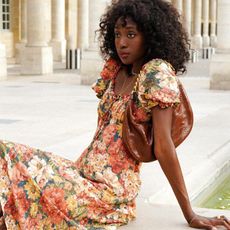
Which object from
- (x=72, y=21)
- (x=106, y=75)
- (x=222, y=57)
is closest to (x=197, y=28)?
(x=72, y=21)

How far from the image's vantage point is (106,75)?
4559mm

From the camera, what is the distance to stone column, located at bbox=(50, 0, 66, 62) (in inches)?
1198

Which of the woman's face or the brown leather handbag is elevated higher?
the woman's face

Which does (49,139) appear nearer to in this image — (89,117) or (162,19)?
(89,117)

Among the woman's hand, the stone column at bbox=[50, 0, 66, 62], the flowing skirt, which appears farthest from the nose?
the stone column at bbox=[50, 0, 66, 62]

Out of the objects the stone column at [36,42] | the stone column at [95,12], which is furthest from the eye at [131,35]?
the stone column at [36,42]

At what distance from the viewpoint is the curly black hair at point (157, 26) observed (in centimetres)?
415

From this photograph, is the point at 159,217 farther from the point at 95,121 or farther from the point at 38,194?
the point at 95,121

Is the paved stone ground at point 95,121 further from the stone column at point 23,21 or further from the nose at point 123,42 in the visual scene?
the stone column at point 23,21

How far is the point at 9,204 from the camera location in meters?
3.95

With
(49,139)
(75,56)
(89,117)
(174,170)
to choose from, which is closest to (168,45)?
(174,170)

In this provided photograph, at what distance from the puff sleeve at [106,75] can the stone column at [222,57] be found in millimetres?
13940

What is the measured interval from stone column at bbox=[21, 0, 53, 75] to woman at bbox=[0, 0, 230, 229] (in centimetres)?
1884

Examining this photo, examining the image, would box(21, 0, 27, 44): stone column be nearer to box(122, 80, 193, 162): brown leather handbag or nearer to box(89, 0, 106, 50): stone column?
box(89, 0, 106, 50): stone column
